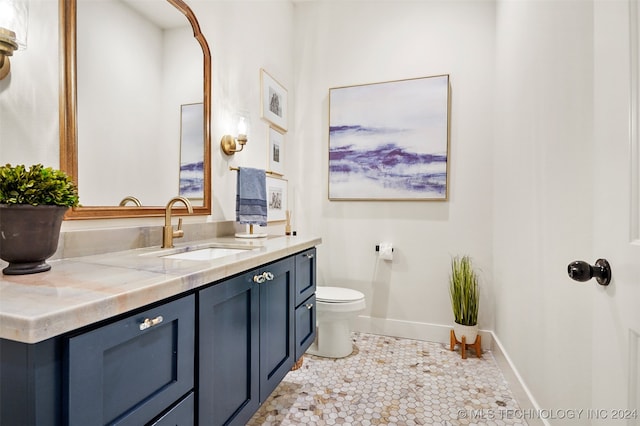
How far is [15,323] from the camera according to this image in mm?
544

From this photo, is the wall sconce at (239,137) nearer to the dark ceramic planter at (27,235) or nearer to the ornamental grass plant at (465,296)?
the dark ceramic planter at (27,235)

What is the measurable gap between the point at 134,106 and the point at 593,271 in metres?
1.68

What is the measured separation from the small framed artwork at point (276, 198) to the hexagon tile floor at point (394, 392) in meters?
1.08

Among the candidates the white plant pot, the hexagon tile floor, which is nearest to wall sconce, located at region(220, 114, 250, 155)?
the hexagon tile floor

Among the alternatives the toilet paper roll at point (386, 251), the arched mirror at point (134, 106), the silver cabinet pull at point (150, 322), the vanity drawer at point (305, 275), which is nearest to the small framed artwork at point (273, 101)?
the arched mirror at point (134, 106)

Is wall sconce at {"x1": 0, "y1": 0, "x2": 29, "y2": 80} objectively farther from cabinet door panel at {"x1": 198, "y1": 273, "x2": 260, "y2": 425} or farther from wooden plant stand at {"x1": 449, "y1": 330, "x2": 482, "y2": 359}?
wooden plant stand at {"x1": 449, "y1": 330, "x2": 482, "y2": 359}

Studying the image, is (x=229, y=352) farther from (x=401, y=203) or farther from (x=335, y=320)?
(x=401, y=203)

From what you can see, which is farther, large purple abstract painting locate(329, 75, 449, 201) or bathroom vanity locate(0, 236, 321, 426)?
large purple abstract painting locate(329, 75, 449, 201)

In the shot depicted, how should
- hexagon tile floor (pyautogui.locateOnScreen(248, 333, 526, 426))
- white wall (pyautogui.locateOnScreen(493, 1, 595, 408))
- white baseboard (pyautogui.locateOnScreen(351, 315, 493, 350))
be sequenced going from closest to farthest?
1. white wall (pyautogui.locateOnScreen(493, 1, 595, 408))
2. hexagon tile floor (pyautogui.locateOnScreen(248, 333, 526, 426))
3. white baseboard (pyautogui.locateOnScreen(351, 315, 493, 350))

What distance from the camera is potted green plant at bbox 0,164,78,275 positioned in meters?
0.78

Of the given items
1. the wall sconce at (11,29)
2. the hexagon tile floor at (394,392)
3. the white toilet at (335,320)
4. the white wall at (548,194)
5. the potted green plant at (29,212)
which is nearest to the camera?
the potted green plant at (29,212)

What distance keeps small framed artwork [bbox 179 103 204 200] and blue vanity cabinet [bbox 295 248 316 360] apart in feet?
2.19

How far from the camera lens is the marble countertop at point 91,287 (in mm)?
553

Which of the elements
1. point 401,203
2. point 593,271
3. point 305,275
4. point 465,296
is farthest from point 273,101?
point 593,271
